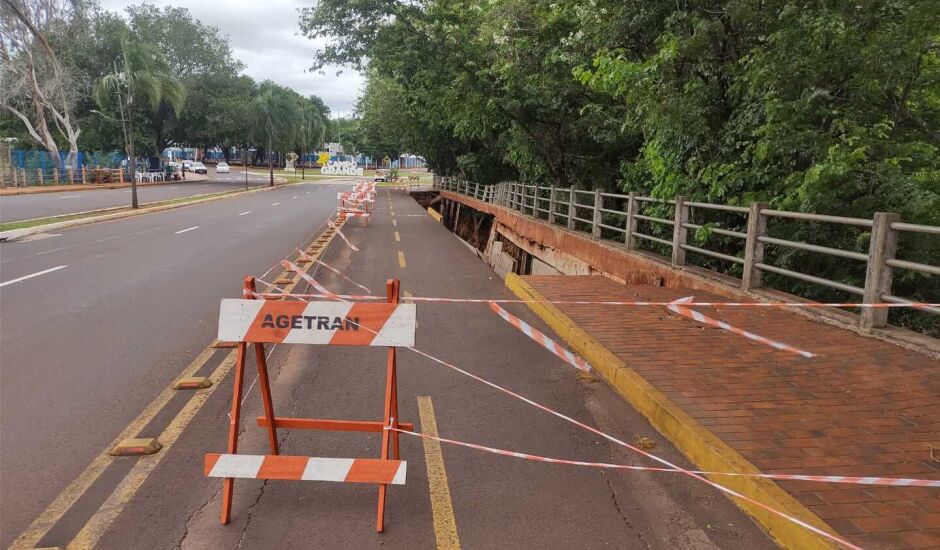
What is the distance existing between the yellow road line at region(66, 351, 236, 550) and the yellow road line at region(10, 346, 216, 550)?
0.20 metres

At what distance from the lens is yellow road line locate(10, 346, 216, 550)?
11.5 ft

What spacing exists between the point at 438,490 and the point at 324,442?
1.10 meters

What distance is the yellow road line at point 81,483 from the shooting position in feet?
11.5

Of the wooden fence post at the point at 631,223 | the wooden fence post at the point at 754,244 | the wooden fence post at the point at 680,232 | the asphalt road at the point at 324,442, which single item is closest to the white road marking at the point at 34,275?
the asphalt road at the point at 324,442

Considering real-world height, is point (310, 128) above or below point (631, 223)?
above

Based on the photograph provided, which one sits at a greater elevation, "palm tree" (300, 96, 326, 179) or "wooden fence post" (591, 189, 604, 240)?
"palm tree" (300, 96, 326, 179)

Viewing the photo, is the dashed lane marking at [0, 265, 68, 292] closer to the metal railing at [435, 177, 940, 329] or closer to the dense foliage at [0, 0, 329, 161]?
the metal railing at [435, 177, 940, 329]

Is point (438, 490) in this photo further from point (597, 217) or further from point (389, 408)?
point (597, 217)

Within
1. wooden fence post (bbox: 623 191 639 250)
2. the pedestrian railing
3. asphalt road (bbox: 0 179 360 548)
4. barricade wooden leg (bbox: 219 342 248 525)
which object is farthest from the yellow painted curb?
the pedestrian railing

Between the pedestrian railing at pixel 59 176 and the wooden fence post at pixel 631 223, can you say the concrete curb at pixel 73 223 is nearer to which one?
the wooden fence post at pixel 631 223

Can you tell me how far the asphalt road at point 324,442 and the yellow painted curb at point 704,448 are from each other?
111mm

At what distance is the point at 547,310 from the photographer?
8.63m

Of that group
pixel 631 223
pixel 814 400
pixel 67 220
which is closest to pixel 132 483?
pixel 814 400

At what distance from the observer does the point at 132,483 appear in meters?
4.06
